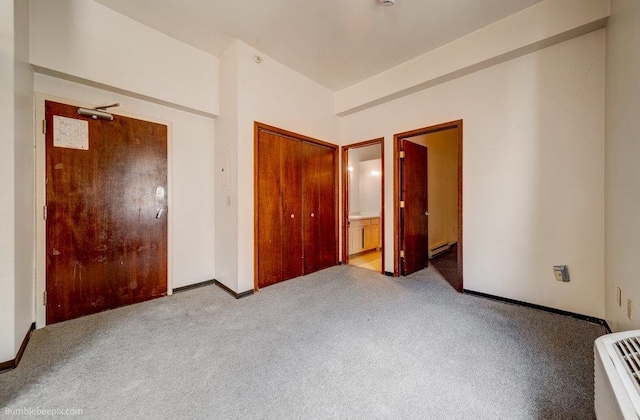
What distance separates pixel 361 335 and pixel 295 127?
2786 millimetres

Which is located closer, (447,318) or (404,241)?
(447,318)

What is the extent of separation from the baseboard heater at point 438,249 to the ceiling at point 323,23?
3.50 metres

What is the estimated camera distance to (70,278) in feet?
7.23

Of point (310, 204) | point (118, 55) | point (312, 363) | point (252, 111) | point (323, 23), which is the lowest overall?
point (312, 363)

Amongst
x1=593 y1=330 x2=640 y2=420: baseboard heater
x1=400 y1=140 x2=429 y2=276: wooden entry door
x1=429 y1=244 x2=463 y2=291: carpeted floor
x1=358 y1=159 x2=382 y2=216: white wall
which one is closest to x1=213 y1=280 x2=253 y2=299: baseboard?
x1=400 y1=140 x2=429 y2=276: wooden entry door

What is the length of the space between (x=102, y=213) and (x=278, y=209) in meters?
1.85

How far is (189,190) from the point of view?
2.97 m

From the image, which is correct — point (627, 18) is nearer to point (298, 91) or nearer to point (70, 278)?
point (298, 91)

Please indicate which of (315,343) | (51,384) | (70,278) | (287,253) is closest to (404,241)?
(287,253)

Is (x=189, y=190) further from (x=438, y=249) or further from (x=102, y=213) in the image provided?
(x=438, y=249)

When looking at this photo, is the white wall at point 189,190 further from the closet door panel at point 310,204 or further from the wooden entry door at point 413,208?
the wooden entry door at point 413,208

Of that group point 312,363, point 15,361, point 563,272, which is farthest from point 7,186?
point 563,272

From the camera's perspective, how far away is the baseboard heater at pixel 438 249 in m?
4.70

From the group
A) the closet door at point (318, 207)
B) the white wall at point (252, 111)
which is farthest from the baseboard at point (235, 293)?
the closet door at point (318, 207)
